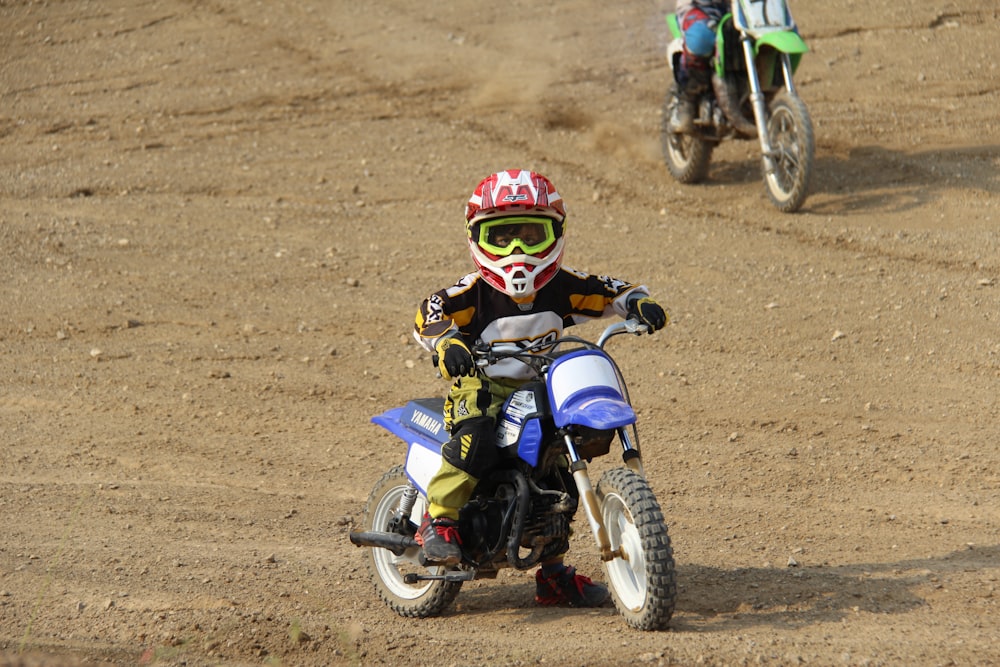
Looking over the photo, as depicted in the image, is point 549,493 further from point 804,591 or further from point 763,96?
point 763,96

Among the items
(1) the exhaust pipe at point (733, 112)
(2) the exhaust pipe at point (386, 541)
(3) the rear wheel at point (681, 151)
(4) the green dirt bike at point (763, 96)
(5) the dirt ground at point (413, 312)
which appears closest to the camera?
(5) the dirt ground at point (413, 312)

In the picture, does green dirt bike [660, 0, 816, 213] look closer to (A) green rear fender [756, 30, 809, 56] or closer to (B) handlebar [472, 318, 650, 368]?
Result: (A) green rear fender [756, 30, 809, 56]

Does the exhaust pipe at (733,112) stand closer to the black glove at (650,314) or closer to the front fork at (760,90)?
the front fork at (760,90)

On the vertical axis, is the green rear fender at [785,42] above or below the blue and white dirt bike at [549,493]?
above

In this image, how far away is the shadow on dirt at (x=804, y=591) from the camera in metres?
4.94

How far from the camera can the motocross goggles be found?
16.8ft

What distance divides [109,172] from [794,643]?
965cm

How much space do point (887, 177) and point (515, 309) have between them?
731 cm

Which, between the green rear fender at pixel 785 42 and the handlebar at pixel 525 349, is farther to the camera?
the green rear fender at pixel 785 42

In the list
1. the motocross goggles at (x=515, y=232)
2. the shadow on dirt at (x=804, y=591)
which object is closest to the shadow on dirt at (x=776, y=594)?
the shadow on dirt at (x=804, y=591)

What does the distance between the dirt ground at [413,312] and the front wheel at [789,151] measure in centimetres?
26

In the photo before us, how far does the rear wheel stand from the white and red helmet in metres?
6.58

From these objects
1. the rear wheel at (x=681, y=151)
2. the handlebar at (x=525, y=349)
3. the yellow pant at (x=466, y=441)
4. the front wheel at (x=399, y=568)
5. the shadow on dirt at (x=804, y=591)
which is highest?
the rear wheel at (x=681, y=151)

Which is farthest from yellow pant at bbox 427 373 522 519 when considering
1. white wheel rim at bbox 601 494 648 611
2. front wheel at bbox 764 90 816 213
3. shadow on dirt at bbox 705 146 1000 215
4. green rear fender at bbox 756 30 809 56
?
shadow on dirt at bbox 705 146 1000 215
